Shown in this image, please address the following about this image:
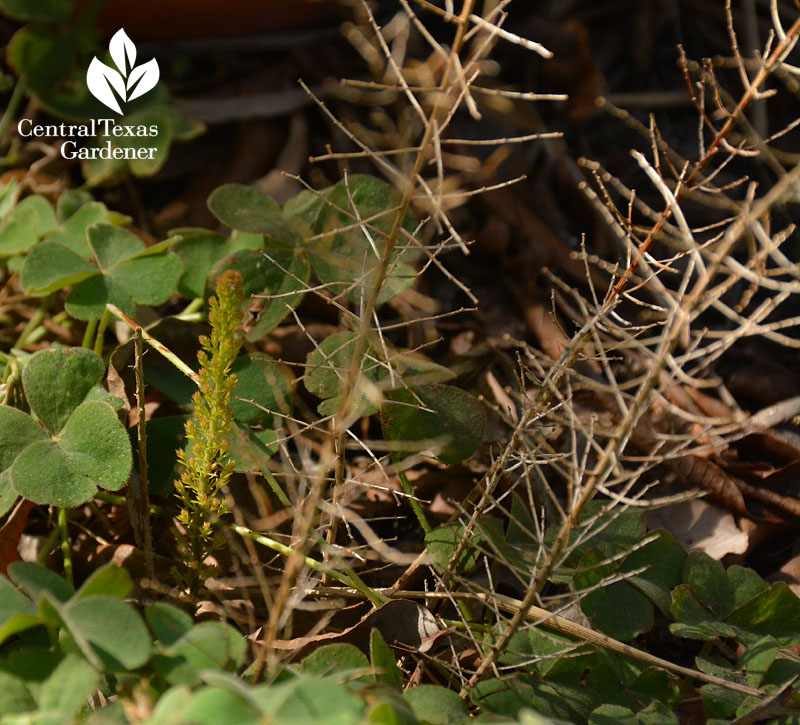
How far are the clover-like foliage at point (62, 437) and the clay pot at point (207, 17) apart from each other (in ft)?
4.34

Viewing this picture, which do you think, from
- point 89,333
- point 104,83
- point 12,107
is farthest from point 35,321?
point 104,83

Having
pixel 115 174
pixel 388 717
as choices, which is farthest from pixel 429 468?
pixel 115 174

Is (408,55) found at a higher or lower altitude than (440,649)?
higher

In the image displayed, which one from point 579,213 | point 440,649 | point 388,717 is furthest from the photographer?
point 579,213

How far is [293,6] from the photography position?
229 centimetres

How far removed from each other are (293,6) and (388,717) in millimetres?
2058

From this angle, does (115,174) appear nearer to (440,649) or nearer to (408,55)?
(408,55)

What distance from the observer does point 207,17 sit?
2.28 metres

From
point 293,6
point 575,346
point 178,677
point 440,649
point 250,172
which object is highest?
point 293,6

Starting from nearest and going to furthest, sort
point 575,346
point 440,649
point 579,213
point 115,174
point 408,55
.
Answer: point 575,346
point 440,649
point 115,174
point 579,213
point 408,55

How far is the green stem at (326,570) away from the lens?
1138 mm

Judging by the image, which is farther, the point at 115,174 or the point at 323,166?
the point at 323,166

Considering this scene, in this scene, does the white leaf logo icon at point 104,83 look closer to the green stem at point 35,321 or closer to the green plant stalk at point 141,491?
the green stem at point 35,321

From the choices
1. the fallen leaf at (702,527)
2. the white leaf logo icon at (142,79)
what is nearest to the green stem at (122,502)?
the fallen leaf at (702,527)
